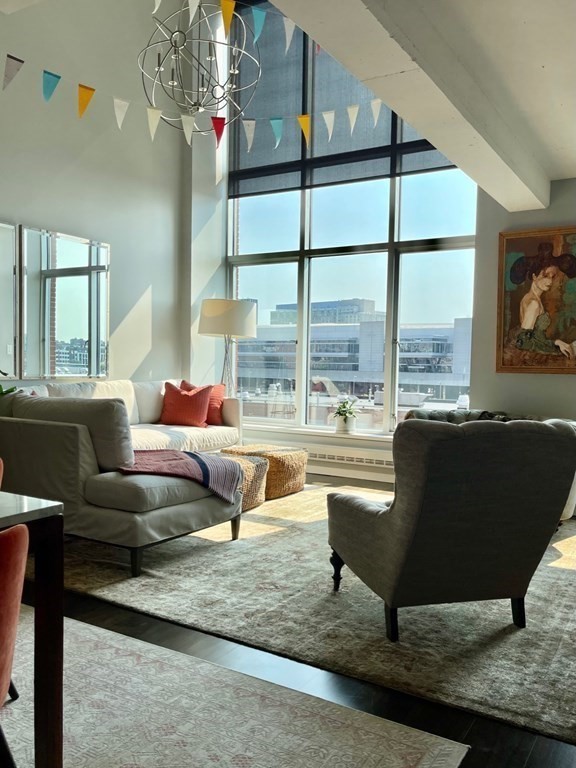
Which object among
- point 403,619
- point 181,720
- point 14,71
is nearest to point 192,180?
point 14,71

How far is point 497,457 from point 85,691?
1.57 m

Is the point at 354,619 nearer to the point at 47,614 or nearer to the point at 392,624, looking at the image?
the point at 392,624

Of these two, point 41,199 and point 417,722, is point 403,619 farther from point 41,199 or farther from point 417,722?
point 41,199

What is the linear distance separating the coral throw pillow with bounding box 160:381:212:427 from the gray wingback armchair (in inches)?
139

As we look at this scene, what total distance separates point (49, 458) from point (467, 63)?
288 cm

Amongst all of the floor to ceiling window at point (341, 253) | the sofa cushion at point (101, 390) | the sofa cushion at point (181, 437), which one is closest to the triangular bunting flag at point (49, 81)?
the sofa cushion at point (101, 390)

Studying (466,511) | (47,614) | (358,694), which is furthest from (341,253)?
(47,614)

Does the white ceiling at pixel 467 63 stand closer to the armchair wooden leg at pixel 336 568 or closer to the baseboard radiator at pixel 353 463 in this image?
the armchair wooden leg at pixel 336 568

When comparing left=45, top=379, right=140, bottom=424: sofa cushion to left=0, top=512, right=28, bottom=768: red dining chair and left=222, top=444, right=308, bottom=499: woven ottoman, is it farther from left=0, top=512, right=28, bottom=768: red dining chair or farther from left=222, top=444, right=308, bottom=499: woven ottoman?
left=0, top=512, right=28, bottom=768: red dining chair

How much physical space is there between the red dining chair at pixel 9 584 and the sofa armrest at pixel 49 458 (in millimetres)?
2127

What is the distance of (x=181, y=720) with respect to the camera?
1.88m

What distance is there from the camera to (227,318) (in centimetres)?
614

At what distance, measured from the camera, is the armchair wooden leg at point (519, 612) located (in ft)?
8.56

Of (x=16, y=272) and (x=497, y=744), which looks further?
(x=16, y=272)
